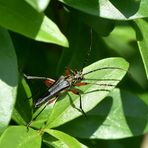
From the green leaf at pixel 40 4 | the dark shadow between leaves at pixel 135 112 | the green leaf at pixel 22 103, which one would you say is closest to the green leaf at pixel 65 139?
the green leaf at pixel 22 103

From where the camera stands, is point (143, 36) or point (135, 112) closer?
point (143, 36)

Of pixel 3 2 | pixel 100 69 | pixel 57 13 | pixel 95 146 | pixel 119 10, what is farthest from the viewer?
pixel 95 146

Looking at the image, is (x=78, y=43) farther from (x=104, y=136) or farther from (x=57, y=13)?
(x=104, y=136)

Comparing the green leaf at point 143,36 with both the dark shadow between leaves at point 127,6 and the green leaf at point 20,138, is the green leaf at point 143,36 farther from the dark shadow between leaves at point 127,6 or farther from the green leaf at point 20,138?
the green leaf at point 20,138

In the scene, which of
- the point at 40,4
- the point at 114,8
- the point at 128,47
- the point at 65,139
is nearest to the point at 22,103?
the point at 65,139

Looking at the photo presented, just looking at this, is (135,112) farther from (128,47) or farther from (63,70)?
(128,47)

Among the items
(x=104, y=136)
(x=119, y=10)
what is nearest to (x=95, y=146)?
(x=104, y=136)

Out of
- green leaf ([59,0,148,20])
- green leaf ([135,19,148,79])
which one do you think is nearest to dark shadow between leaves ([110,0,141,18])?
green leaf ([59,0,148,20])
